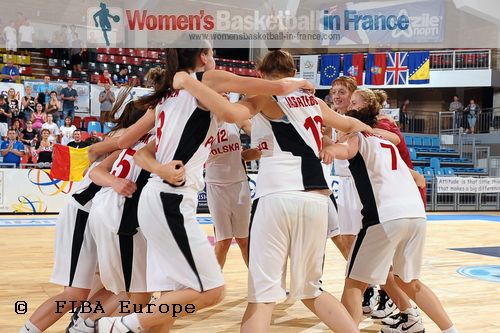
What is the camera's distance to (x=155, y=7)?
20375mm

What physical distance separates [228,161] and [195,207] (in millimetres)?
2038

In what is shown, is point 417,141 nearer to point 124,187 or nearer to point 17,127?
point 17,127

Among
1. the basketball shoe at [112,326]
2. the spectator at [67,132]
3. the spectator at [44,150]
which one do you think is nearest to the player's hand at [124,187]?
the basketball shoe at [112,326]

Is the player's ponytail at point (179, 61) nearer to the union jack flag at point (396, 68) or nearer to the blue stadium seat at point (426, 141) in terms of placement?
the blue stadium seat at point (426, 141)

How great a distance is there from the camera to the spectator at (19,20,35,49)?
700 inches

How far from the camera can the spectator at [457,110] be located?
73.8ft

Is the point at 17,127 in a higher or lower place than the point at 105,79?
lower

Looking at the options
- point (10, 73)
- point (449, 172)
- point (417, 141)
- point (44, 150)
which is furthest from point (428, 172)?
point (10, 73)

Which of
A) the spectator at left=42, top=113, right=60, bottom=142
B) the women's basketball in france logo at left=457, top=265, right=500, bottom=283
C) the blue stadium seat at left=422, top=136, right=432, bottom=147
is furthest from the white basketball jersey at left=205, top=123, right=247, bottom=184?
the blue stadium seat at left=422, top=136, right=432, bottom=147

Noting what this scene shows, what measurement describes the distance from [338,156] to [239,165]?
1786mm

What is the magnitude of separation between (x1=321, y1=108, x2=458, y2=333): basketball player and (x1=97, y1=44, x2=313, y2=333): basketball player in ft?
3.10

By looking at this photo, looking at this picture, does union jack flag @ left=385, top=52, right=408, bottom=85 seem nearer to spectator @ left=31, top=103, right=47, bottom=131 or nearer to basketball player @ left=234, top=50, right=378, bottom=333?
spectator @ left=31, top=103, right=47, bottom=131

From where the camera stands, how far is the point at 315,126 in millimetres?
3256

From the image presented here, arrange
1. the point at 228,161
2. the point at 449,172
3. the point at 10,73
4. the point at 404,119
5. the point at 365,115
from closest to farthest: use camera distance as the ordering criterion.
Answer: the point at 365,115 < the point at 228,161 < the point at 10,73 < the point at 449,172 < the point at 404,119
